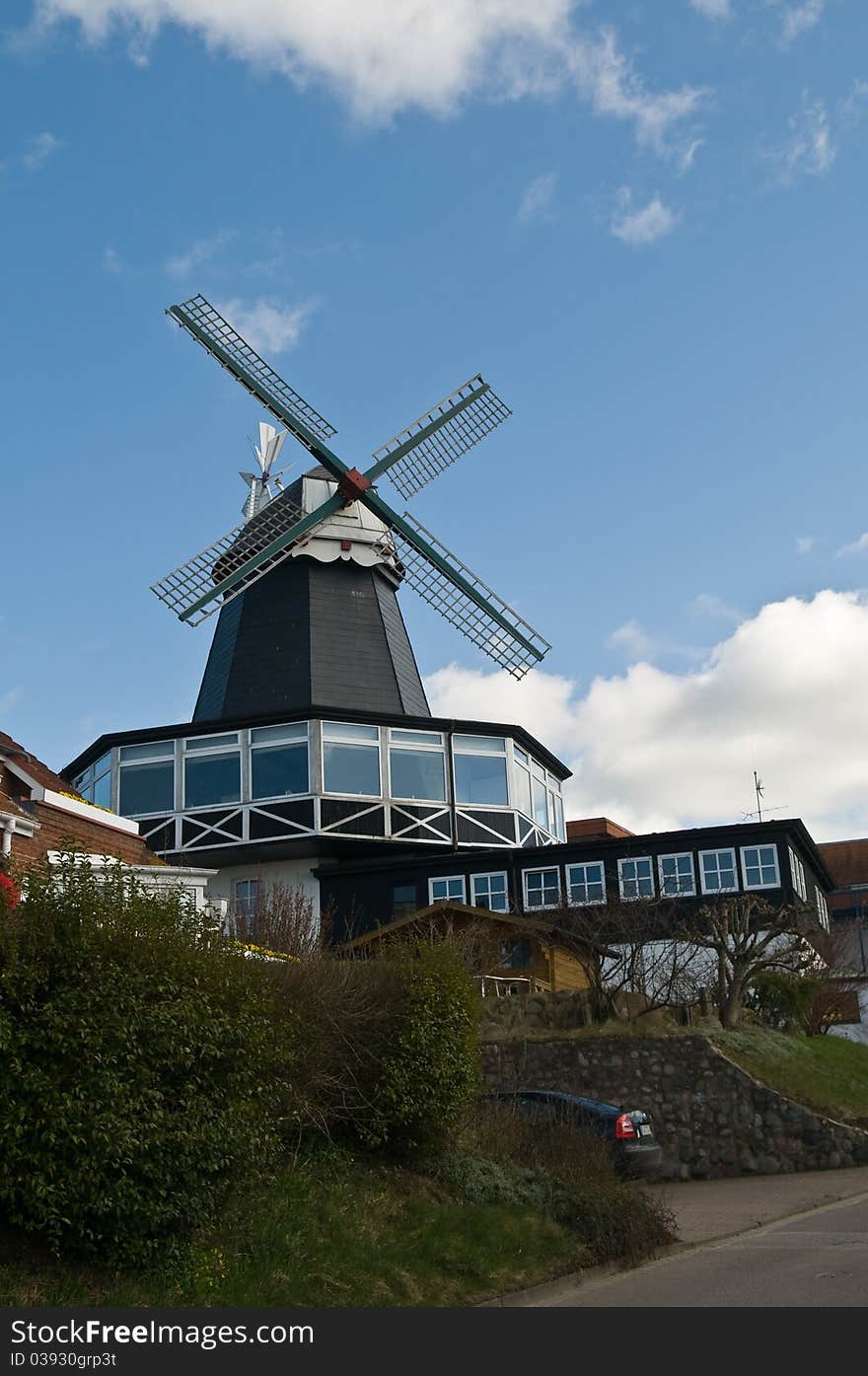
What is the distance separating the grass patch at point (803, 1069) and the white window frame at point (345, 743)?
13.6 meters

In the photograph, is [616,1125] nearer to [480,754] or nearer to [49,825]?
[49,825]

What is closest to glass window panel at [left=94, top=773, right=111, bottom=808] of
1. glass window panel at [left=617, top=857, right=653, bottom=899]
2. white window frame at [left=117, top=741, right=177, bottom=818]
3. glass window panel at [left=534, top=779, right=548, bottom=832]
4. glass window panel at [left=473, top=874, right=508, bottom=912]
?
white window frame at [left=117, top=741, right=177, bottom=818]

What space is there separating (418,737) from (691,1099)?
1636 centimetres

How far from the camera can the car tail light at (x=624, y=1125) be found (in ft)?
54.8

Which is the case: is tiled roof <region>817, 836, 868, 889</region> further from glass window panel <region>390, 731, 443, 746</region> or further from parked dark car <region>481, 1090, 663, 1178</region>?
parked dark car <region>481, 1090, 663, 1178</region>

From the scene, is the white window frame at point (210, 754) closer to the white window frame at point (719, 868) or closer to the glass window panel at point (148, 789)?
the glass window panel at point (148, 789)

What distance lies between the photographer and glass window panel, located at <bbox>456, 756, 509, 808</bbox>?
37.7 m

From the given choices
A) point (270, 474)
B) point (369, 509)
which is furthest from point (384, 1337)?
point (270, 474)

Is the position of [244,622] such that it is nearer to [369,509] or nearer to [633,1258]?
[369,509]

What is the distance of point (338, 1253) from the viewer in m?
10.2

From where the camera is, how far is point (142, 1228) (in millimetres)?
8867

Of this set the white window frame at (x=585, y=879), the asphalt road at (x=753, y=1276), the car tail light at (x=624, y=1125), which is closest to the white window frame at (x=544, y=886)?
the white window frame at (x=585, y=879)

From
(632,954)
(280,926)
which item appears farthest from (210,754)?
(280,926)

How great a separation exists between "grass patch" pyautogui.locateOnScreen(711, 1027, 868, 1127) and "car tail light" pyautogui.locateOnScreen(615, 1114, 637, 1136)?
6.78 meters
